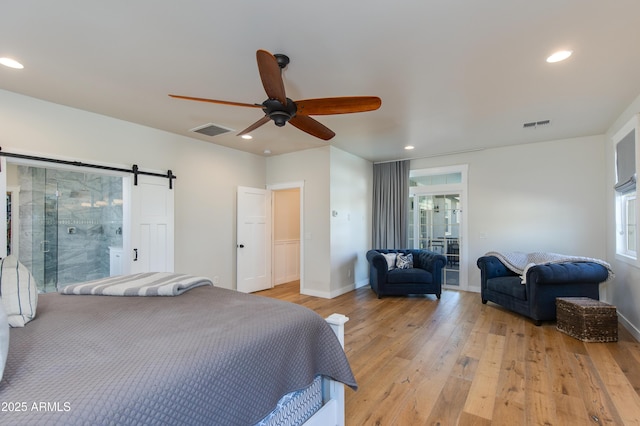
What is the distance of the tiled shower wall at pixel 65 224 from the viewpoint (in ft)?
15.1

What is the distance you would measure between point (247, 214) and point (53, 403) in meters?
4.56

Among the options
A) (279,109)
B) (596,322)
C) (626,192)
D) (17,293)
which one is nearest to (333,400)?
(17,293)

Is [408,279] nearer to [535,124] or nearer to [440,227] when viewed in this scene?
[440,227]

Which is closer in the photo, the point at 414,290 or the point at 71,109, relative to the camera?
the point at 71,109

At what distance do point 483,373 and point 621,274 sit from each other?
2.77 metres

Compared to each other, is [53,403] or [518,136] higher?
[518,136]

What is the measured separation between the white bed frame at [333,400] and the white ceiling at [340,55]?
1929 mm

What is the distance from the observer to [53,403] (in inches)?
31.8

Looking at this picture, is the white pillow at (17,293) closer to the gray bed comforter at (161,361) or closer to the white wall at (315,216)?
the gray bed comforter at (161,361)

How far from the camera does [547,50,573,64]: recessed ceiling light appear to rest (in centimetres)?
230

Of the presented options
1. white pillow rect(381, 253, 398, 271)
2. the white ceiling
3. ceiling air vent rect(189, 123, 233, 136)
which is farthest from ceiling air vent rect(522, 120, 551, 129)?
ceiling air vent rect(189, 123, 233, 136)

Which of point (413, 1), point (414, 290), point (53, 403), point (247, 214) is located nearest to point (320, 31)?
point (413, 1)

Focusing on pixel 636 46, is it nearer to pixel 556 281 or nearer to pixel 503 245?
pixel 556 281

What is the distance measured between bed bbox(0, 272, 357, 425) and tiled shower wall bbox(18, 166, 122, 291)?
330cm
